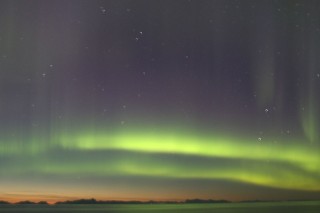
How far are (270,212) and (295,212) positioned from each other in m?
1.13

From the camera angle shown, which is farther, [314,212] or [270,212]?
[270,212]

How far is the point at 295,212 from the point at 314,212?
152 cm

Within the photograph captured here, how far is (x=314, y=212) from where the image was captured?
23.0m

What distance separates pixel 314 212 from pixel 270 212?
2.33 metres

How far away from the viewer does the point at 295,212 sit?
24.5 metres

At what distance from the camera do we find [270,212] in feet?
81.2
